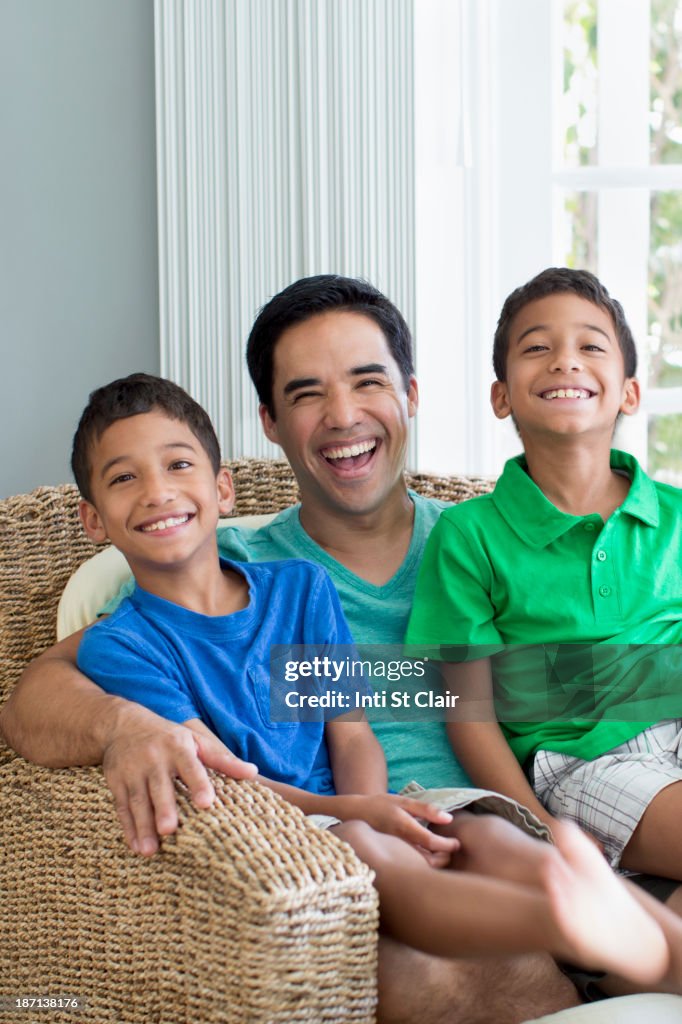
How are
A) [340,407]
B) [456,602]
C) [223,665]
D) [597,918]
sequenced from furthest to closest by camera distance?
[340,407] < [456,602] < [223,665] < [597,918]

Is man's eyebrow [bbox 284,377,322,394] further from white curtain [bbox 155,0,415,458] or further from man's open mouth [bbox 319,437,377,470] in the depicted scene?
white curtain [bbox 155,0,415,458]

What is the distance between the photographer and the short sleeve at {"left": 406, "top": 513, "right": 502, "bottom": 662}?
62.1 inches

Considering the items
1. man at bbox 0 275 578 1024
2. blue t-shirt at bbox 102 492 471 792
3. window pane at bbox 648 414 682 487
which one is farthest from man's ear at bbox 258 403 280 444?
window pane at bbox 648 414 682 487

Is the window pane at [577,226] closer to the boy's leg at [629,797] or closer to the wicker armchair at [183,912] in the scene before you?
the boy's leg at [629,797]

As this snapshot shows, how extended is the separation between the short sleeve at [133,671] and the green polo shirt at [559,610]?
35 centimetres

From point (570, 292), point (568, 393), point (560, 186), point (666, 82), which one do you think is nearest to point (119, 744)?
point (568, 393)

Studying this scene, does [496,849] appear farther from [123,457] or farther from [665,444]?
[665,444]

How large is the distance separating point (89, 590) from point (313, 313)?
54 centimetres

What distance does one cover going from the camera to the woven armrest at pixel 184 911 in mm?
1031

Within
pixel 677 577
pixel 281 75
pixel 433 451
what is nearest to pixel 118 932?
pixel 677 577

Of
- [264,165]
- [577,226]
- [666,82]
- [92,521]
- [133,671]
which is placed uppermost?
[666,82]

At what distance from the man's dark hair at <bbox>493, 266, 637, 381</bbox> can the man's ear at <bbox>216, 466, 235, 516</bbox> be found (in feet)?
1.44

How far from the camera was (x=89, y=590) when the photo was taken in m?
1.76

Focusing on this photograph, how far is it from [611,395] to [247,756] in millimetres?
719
